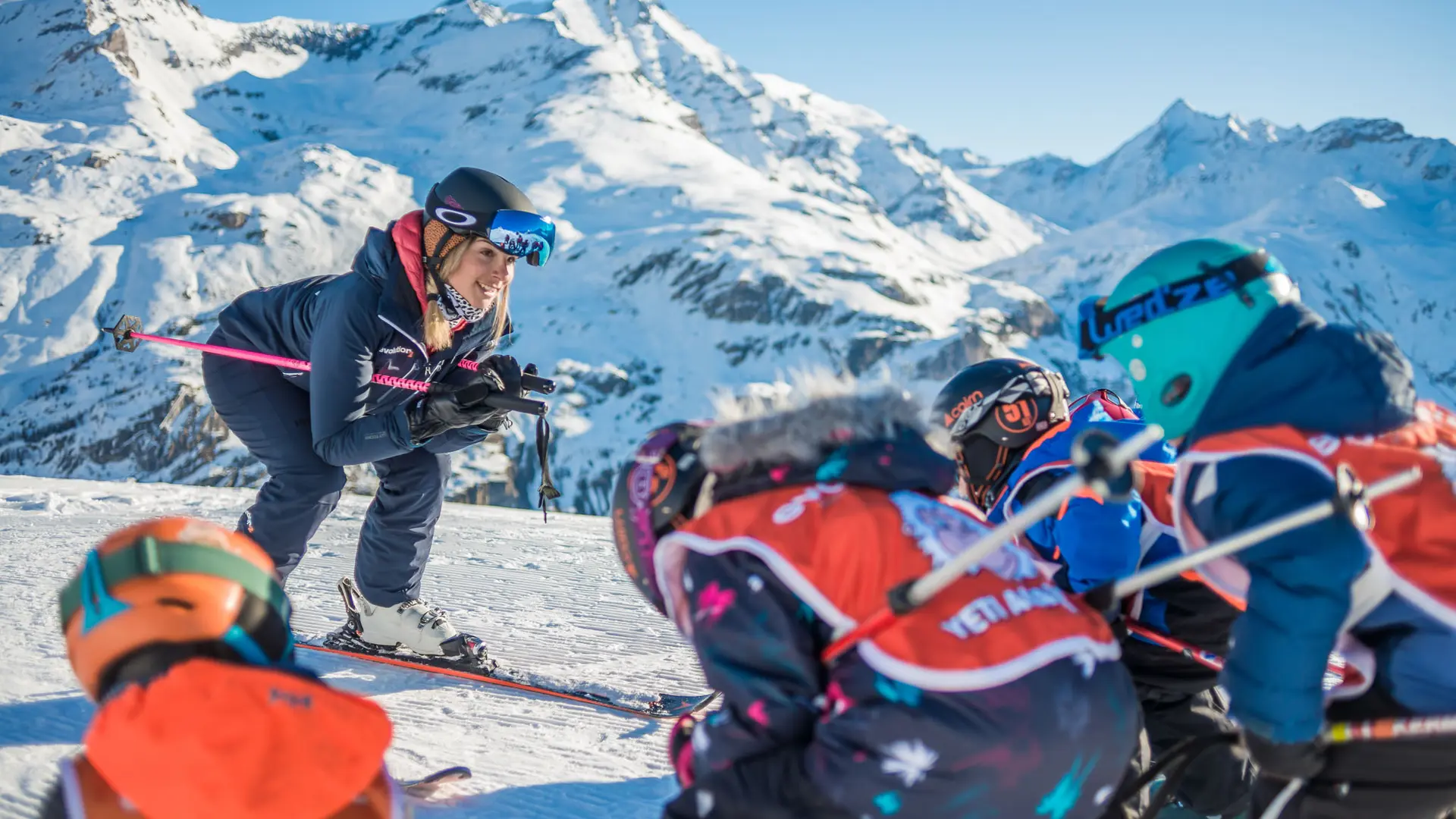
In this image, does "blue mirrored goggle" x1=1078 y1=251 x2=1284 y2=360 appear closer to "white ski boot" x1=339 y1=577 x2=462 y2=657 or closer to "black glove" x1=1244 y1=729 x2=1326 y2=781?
"black glove" x1=1244 y1=729 x2=1326 y2=781

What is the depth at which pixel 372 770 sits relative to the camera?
1349mm

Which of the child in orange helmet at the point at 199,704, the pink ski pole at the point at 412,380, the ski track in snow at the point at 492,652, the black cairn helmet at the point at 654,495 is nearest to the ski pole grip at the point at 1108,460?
the black cairn helmet at the point at 654,495

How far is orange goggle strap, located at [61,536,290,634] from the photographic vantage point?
4.50 ft

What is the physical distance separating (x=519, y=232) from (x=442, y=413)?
71 cm

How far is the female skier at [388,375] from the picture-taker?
10.4 feet

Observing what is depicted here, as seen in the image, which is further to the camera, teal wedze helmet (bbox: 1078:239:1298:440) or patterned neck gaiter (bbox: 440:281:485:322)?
patterned neck gaiter (bbox: 440:281:485:322)

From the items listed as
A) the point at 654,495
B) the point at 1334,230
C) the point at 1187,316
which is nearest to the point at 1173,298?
the point at 1187,316

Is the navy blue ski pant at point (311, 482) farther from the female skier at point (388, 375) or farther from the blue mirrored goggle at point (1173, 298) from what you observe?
the blue mirrored goggle at point (1173, 298)

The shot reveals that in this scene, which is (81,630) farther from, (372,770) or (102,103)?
(102,103)

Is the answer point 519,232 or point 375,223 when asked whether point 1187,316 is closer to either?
point 519,232

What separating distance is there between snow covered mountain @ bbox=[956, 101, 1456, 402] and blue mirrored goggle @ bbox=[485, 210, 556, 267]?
4389 inches

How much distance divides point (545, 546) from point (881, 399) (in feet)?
16.0

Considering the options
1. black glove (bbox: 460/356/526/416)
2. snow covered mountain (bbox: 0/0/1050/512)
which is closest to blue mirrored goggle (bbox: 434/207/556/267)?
black glove (bbox: 460/356/526/416)

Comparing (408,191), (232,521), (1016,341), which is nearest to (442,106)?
(408,191)
